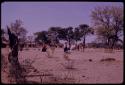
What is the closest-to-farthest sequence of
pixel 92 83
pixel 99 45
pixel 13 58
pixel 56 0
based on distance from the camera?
pixel 56 0 → pixel 92 83 → pixel 13 58 → pixel 99 45

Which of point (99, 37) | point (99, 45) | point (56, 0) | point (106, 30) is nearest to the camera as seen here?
point (56, 0)

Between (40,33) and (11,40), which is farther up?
(11,40)

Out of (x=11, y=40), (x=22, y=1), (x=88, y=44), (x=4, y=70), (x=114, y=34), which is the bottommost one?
(x=88, y=44)

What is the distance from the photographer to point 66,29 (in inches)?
2486

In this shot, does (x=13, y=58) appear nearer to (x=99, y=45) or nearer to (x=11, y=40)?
(x=11, y=40)

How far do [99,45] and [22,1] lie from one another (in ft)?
182

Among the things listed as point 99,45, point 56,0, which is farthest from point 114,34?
point 56,0

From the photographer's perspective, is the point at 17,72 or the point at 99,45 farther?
the point at 99,45

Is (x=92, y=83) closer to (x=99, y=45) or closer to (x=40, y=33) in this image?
(x=99, y=45)

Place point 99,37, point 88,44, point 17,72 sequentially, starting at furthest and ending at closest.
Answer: point 88,44, point 99,37, point 17,72

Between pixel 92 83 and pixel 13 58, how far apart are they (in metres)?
3.18

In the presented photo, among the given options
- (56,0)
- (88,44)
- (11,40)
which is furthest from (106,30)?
(56,0)

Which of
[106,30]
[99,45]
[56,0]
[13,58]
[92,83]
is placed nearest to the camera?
[56,0]

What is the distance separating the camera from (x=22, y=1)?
6613mm
